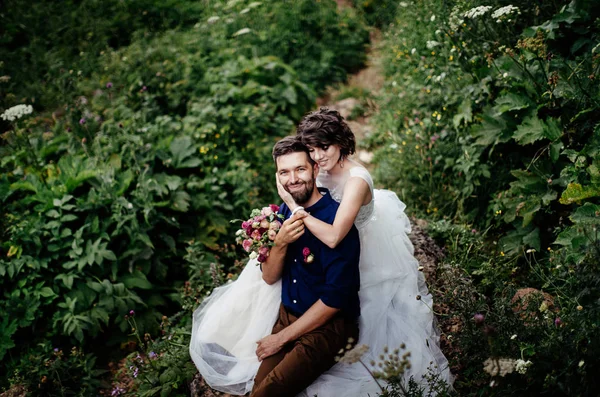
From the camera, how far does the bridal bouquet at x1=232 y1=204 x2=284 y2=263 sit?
2840 mm

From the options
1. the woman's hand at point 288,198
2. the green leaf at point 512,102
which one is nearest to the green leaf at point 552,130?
the green leaf at point 512,102

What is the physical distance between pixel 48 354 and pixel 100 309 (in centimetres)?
52

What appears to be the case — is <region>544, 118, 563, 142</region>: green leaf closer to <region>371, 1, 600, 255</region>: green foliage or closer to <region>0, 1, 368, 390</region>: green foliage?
<region>371, 1, 600, 255</region>: green foliage

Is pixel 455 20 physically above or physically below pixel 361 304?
above

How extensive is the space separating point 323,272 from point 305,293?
192mm

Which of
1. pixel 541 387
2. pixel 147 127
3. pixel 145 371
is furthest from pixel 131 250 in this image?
pixel 541 387

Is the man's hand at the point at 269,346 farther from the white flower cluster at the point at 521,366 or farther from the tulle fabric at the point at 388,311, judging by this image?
the white flower cluster at the point at 521,366

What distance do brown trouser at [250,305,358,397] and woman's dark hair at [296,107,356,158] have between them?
1.13 metres

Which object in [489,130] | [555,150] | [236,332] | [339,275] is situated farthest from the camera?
[489,130]

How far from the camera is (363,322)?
298cm

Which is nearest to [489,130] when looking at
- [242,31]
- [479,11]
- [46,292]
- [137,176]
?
[479,11]

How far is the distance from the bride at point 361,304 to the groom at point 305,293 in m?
0.11

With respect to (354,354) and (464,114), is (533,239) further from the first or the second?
(354,354)

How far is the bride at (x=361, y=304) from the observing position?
8.93 ft
